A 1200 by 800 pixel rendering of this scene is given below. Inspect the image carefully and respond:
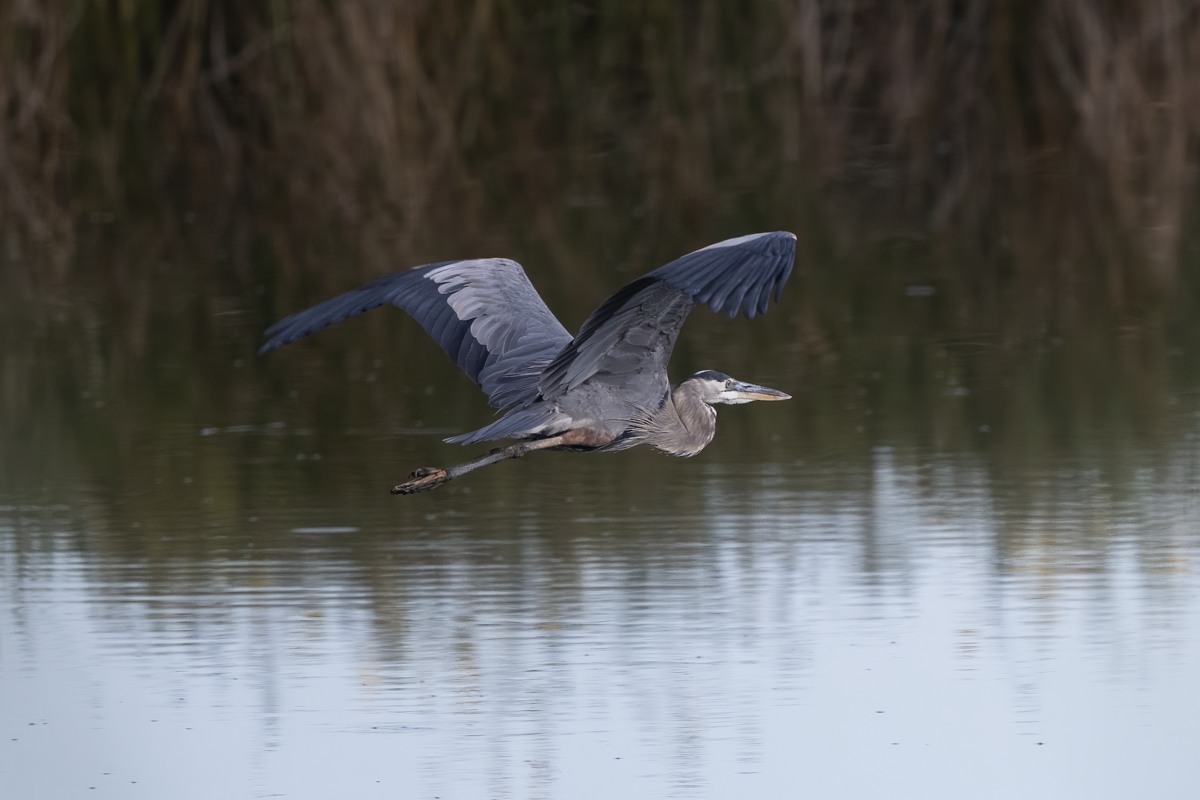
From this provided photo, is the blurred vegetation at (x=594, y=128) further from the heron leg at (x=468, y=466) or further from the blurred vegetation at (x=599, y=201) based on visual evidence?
the heron leg at (x=468, y=466)

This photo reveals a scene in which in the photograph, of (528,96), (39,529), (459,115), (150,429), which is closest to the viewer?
(39,529)

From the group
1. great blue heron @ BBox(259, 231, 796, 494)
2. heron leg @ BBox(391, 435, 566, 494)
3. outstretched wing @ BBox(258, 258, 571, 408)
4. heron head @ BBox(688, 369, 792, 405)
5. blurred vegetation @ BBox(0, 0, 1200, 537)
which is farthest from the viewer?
blurred vegetation @ BBox(0, 0, 1200, 537)

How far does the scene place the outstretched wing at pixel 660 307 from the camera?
5.82 m

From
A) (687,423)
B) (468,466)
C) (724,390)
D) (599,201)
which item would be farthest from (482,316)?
(599,201)

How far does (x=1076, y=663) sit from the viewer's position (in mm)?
7031

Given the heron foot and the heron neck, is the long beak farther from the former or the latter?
the heron foot

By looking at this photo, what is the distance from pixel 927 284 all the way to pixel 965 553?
5.12 metres

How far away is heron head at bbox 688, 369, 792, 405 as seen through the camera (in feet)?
25.8

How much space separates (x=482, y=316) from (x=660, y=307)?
124cm

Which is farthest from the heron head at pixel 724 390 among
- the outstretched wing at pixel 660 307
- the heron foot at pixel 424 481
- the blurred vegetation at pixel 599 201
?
→ the blurred vegetation at pixel 599 201

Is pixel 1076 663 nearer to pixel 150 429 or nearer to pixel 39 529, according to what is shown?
pixel 39 529

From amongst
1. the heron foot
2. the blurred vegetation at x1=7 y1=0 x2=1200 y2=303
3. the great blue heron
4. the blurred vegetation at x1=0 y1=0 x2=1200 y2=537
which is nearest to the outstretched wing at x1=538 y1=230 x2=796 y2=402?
the great blue heron

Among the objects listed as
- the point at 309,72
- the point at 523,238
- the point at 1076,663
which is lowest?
the point at 1076,663

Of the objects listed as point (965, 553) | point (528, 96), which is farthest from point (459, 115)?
point (965, 553)
